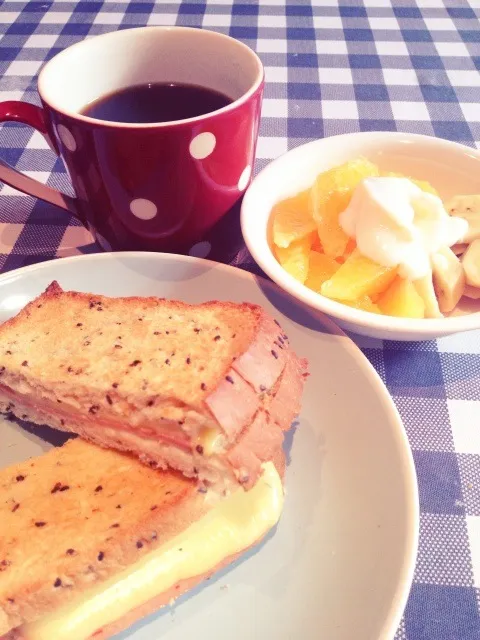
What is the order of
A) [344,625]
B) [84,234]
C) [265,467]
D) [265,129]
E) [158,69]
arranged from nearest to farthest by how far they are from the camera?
[344,625]
[265,467]
[158,69]
[84,234]
[265,129]

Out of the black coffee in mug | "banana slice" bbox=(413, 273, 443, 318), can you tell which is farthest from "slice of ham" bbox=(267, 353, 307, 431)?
the black coffee in mug

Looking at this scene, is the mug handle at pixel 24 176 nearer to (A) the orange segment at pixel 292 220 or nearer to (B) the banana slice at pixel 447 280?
(A) the orange segment at pixel 292 220

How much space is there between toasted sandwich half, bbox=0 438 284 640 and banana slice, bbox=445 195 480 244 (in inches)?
29.4

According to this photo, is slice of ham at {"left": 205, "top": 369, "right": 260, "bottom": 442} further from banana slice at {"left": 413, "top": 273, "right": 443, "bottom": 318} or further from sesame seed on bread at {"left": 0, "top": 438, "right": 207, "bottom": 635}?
banana slice at {"left": 413, "top": 273, "right": 443, "bottom": 318}

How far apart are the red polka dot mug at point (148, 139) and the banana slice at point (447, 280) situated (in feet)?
1.68

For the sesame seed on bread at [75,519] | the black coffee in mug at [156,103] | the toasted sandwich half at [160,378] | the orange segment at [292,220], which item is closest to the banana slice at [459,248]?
the orange segment at [292,220]

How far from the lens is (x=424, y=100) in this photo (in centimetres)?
225

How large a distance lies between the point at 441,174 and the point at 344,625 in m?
1.18

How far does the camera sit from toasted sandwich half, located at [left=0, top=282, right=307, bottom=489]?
40.0 inches

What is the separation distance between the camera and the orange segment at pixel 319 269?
1.33 meters

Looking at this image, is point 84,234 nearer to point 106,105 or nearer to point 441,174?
point 106,105

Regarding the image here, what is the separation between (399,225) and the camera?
4.13ft

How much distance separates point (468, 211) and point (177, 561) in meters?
1.07

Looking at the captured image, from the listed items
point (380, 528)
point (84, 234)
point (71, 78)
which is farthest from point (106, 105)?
point (380, 528)
